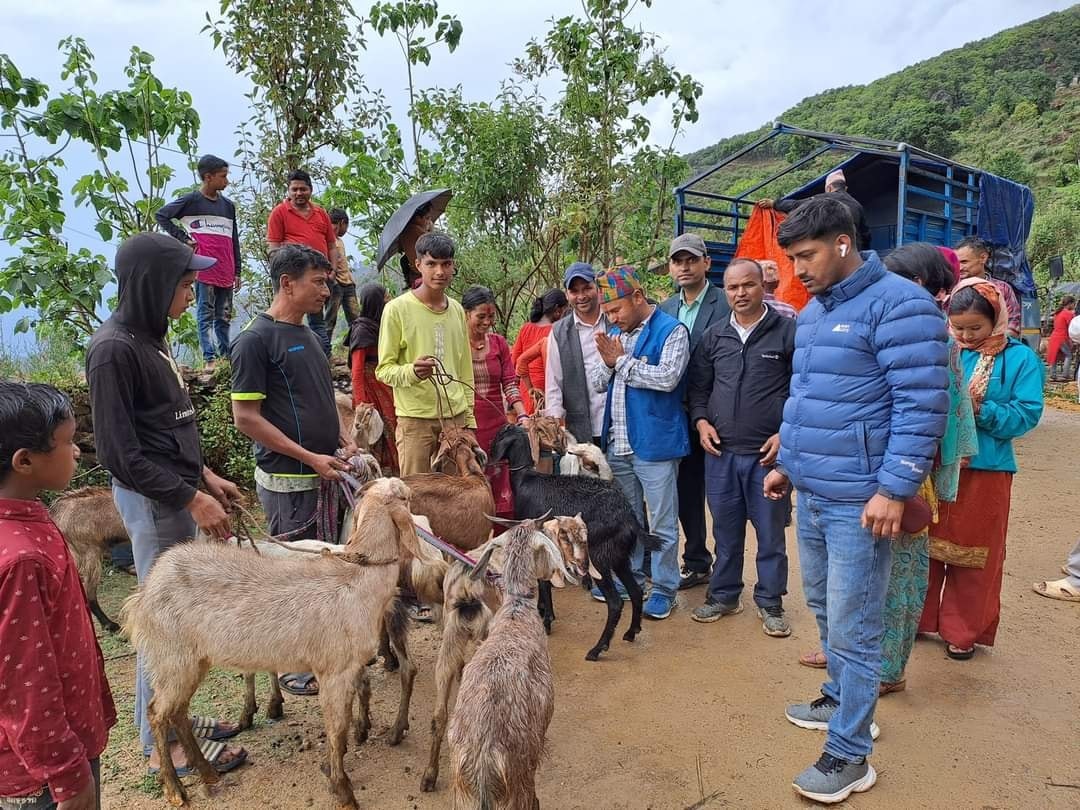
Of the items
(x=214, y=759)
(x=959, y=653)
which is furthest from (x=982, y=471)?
(x=214, y=759)

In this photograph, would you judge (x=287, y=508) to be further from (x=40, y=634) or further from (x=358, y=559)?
(x=40, y=634)

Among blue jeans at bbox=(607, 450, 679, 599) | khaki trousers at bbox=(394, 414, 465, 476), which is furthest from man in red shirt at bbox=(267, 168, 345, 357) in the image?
blue jeans at bbox=(607, 450, 679, 599)

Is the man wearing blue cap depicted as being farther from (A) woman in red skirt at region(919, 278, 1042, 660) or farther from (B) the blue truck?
(B) the blue truck

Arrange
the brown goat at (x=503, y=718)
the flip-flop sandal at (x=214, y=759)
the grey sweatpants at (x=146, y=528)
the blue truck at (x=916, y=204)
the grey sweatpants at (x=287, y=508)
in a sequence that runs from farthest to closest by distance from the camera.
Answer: the blue truck at (x=916, y=204) < the grey sweatpants at (x=287, y=508) < the flip-flop sandal at (x=214, y=759) < the grey sweatpants at (x=146, y=528) < the brown goat at (x=503, y=718)

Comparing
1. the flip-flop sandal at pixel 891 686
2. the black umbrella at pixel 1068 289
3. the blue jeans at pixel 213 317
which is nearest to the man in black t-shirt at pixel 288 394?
the flip-flop sandal at pixel 891 686

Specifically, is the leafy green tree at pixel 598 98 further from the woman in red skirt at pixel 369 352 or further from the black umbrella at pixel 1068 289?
the black umbrella at pixel 1068 289

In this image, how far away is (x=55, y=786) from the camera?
5.08ft

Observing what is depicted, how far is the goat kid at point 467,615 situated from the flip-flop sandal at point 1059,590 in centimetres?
398

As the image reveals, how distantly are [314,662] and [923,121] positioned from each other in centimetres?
4845

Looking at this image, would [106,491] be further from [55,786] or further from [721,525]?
[721,525]

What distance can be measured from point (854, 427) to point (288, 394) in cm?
262

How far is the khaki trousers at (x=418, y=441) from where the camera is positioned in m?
4.48

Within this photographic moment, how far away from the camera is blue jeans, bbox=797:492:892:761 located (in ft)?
8.79

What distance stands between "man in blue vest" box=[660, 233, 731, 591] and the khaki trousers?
1.76 m
